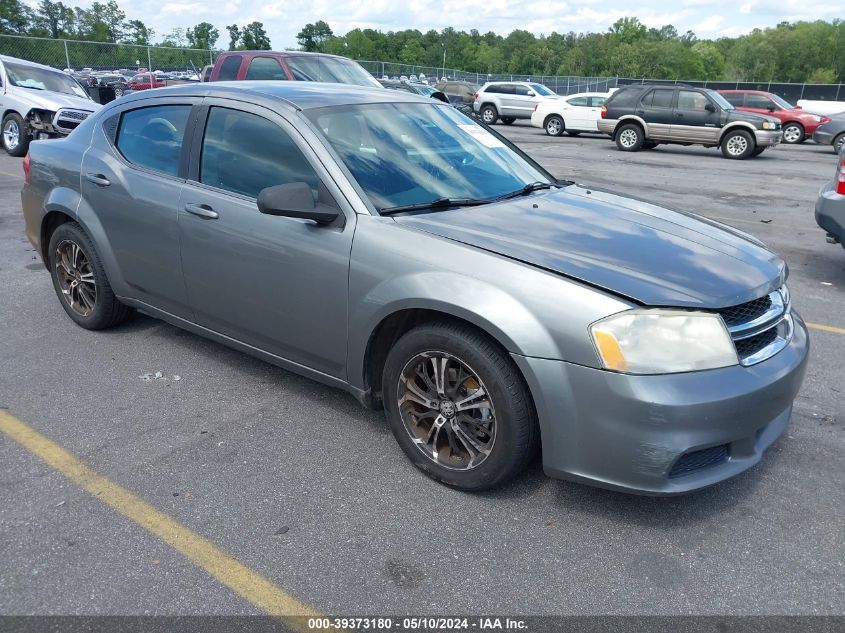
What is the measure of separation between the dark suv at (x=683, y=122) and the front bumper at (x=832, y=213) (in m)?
12.4

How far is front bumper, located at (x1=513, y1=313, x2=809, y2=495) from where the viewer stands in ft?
8.45

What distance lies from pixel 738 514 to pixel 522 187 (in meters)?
1.97

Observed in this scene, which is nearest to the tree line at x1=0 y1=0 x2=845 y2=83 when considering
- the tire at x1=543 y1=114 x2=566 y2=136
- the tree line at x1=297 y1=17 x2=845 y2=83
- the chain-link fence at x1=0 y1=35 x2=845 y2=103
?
the tree line at x1=297 y1=17 x2=845 y2=83

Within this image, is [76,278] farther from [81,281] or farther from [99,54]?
[99,54]

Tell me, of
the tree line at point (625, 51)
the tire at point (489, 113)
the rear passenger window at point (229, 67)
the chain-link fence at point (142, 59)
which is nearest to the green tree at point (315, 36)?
the tree line at point (625, 51)

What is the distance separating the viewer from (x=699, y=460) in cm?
273

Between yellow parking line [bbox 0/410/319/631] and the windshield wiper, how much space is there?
162cm

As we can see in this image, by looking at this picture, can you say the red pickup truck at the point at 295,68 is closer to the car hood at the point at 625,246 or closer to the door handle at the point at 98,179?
the door handle at the point at 98,179

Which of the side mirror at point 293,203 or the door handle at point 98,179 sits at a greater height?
the side mirror at point 293,203

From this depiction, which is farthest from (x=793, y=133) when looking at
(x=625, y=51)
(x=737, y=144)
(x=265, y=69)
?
(x=625, y=51)

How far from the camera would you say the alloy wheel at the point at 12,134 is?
45.7 feet

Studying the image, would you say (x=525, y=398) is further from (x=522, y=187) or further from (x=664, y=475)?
(x=522, y=187)

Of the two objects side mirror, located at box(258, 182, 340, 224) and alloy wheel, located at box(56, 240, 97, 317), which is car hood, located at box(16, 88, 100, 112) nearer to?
alloy wheel, located at box(56, 240, 97, 317)

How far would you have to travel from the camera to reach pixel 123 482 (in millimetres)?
3168
